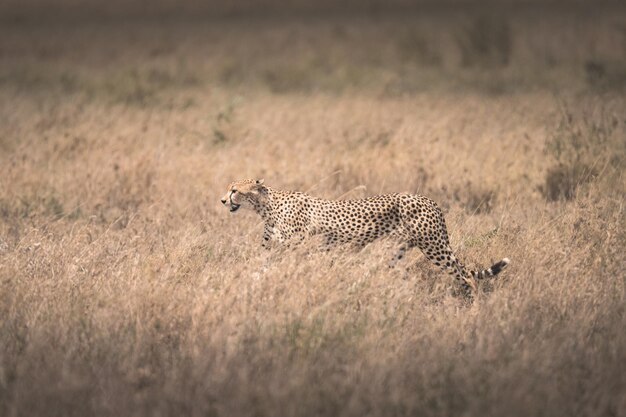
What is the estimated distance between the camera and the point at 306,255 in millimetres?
5137

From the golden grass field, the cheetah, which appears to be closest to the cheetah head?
the cheetah

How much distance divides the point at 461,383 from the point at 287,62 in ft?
49.8

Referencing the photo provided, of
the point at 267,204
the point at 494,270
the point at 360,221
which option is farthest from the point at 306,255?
the point at 494,270

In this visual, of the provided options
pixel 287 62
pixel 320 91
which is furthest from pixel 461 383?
pixel 287 62

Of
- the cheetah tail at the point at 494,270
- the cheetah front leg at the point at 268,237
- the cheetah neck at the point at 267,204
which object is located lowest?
the cheetah tail at the point at 494,270

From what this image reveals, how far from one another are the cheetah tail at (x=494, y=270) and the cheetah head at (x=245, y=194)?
150cm

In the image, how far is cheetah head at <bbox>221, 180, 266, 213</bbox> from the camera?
5.52 metres

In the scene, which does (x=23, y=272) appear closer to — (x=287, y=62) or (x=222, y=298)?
(x=222, y=298)

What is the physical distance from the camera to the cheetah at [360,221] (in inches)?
209

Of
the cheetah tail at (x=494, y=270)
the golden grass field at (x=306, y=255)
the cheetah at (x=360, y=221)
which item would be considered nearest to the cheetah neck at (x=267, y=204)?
the cheetah at (x=360, y=221)

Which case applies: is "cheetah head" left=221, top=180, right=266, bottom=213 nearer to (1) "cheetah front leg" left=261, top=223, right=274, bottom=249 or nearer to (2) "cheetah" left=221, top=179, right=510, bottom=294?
(2) "cheetah" left=221, top=179, right=510, bottom=294

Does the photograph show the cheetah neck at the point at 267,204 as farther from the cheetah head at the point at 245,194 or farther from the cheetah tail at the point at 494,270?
the cheetah tail at the point at 494,270

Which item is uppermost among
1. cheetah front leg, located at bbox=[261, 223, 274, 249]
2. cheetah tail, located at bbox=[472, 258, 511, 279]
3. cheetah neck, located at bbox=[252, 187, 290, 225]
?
cheetah neck, located at bbox=[252, 187, 290, 225]

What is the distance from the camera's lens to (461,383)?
370cm
